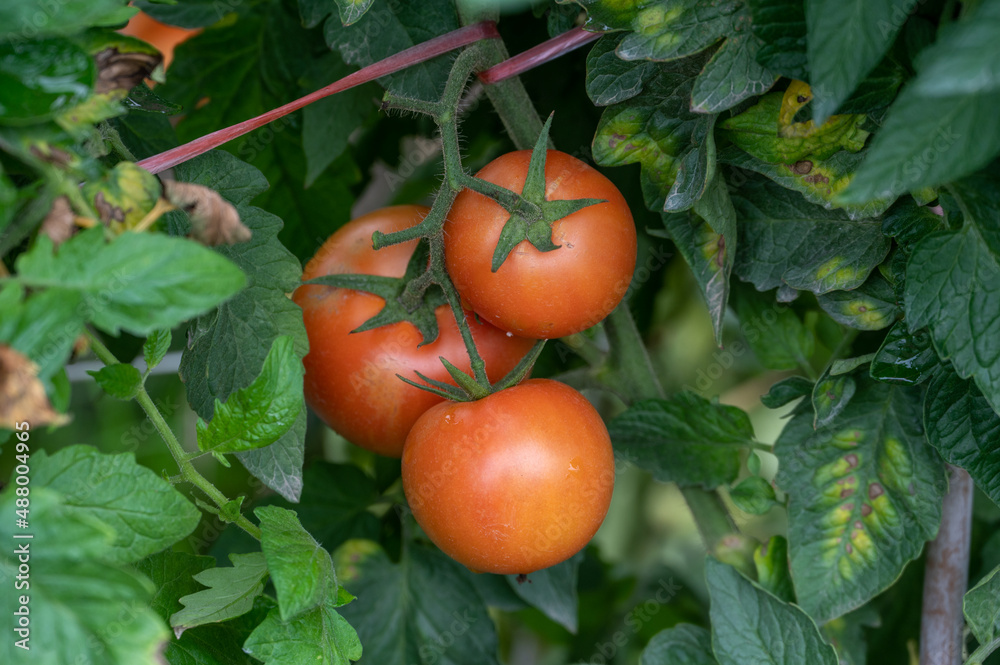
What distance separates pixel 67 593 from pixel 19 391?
84mm

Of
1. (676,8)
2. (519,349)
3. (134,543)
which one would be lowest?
(519,349)

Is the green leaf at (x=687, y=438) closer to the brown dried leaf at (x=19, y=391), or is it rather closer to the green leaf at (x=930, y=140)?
the green leaf at (x=930, y=140)

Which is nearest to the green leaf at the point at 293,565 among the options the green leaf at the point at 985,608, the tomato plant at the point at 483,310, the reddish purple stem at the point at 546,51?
the tomato plant at the point at 483,310

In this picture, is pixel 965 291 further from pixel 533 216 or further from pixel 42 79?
pixel 42 79

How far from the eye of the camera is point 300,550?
0.44 meters

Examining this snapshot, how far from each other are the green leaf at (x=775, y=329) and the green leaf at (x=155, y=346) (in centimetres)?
46

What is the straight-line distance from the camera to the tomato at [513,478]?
0.50 meters

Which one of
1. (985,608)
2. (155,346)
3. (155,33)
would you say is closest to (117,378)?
(155,346)

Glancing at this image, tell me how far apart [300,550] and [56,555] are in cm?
15

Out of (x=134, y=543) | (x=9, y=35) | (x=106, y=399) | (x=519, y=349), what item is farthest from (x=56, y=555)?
(x=106, y=399)

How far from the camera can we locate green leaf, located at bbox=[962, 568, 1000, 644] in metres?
0.54

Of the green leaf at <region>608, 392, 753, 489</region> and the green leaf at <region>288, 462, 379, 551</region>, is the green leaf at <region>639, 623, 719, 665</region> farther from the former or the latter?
the green leaf at <region>288, 462, 379, 551</region>

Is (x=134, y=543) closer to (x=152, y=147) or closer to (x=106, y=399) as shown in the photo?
(x=152, y=147)

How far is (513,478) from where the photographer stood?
0.50 metres
